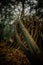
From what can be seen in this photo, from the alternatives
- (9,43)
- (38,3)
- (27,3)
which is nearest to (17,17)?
(27,3)

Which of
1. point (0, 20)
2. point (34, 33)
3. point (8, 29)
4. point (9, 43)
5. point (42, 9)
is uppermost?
point (42, 9)

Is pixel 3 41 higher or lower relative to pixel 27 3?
lower

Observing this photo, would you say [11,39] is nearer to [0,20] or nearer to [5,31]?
[5,31]

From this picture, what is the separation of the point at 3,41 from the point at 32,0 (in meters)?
2.08

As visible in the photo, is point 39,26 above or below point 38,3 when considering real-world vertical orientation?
below

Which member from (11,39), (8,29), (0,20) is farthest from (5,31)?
(11,39)

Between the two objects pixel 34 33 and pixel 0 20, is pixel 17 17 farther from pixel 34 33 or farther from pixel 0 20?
pixel 34 33

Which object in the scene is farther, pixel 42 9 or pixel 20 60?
pixel 20 60

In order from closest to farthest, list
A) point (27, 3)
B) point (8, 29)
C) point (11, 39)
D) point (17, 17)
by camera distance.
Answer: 1. point (27, 3)
2. point (17, 17)
3. point (8, 29)
4. point (11, 39)

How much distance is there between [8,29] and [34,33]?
0.74 meters

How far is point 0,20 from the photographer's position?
359 centimetres

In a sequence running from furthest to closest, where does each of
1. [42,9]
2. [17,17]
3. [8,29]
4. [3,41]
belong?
[3,41] < [8,29] < [17,17] < [42,9]

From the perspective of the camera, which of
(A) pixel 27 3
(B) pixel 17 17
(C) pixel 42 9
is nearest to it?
(C) pixel 42 9

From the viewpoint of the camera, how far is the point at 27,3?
10.6 feet
